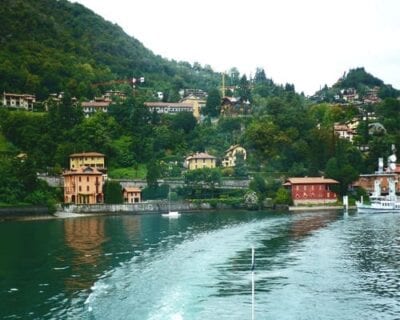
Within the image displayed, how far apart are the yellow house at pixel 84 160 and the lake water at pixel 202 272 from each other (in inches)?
1246

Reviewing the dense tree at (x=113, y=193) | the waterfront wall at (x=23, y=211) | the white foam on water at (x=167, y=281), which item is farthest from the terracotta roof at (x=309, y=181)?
the white foam on water at (x=167, y=281)

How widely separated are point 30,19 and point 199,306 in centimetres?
12868

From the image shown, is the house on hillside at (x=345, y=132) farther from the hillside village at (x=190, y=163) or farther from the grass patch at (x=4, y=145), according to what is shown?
the grass patch at (x=4, y=145)

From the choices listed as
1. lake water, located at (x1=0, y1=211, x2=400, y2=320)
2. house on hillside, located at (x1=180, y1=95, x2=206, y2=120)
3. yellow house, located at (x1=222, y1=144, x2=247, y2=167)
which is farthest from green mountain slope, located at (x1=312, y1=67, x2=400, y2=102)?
lake water, located at (x1=0, y1=211, x2=400, y2=320)

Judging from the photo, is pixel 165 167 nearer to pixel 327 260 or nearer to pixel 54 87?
pixel 54 87

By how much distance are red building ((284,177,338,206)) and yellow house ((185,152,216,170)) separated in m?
17.2

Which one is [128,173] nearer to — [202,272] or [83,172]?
[83,172]

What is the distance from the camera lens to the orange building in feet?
265

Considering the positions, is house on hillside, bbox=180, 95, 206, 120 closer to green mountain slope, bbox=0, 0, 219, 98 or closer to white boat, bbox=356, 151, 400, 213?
green mountain slope, bbox=0, 0, 219, 98

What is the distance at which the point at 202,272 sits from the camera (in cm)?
3272

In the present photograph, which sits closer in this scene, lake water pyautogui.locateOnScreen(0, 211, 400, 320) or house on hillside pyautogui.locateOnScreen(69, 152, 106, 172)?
lake water pyautogui.locateOnScreen(0, 211, 400, 320)

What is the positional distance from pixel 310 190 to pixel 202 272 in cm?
5253

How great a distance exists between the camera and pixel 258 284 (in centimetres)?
2912

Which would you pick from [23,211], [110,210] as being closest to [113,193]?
[110,210]
